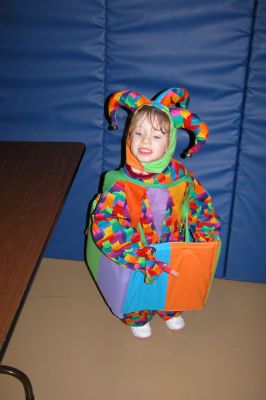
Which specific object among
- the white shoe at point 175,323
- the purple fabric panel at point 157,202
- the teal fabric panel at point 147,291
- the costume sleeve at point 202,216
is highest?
the purple fabric panel at point 157,202

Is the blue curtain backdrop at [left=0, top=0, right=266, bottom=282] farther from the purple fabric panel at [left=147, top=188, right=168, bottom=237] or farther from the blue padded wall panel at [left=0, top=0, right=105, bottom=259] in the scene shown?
the purple fabric panel at [left=147, top=188, right=168, bottom=237]

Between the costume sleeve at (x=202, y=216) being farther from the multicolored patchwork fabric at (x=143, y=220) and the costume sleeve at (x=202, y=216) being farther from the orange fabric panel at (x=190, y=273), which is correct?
the orange fabric panel at (x=190, y=273)

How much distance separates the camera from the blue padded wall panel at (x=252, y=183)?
4.62 feet

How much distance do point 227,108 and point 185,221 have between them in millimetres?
527

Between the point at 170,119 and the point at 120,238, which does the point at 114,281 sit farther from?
the point at 170,119

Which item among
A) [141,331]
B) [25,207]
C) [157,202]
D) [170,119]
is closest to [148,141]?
[170,119]

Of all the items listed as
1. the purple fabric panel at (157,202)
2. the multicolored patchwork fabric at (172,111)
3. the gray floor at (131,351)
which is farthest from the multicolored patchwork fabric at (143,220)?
the gray floor at (131,351)

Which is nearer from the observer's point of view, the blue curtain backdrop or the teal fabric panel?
the teal fabric panel

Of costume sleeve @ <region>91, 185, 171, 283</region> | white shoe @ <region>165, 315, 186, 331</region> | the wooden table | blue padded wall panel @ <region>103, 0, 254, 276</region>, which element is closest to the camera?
the wooden table

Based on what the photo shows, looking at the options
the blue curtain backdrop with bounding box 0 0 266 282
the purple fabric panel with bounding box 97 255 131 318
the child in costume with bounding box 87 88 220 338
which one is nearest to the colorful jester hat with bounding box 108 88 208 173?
the child in costume with bounding box 87 88 220 338

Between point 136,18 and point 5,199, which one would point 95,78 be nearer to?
point 136,18

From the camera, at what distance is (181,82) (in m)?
1.48

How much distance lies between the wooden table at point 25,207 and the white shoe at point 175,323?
64cm

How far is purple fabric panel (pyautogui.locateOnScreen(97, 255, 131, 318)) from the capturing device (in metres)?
1.22
